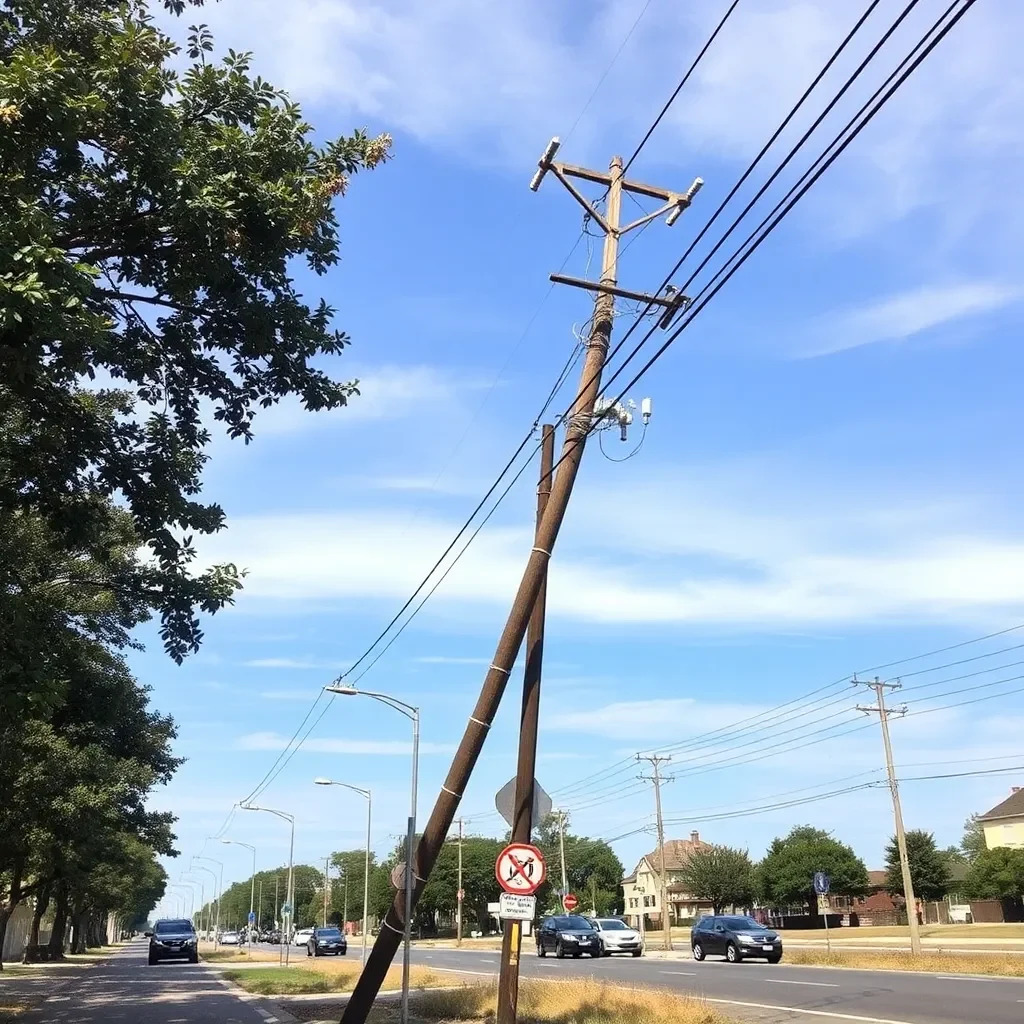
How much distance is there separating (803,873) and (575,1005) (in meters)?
64.1

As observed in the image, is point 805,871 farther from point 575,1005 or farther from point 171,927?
point 575,1005

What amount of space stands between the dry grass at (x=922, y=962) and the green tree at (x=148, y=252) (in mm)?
21354

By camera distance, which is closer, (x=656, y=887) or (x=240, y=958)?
(x=240, y=958)

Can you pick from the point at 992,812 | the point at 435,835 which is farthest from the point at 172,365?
the point at 992,812

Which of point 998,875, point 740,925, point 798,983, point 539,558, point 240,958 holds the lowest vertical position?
point 240,958

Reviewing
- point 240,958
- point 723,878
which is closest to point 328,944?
point 240,958

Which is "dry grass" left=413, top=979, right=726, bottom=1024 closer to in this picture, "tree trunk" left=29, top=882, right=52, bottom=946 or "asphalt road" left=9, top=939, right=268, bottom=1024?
"asphalt road" left=9, top=939, right=268, bottom=1024

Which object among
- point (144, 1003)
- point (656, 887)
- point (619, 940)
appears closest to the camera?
point (144, 1003)

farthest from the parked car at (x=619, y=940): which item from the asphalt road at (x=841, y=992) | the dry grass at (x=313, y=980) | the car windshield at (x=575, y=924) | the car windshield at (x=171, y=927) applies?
the car windshield at (x=171, y=927)

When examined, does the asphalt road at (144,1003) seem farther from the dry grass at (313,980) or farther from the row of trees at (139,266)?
the row of trees at (139,266)

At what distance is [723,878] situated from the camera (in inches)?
3044

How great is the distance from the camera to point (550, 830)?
4136 inches

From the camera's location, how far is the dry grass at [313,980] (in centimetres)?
2556

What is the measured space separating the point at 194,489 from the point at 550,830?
98.6 m
